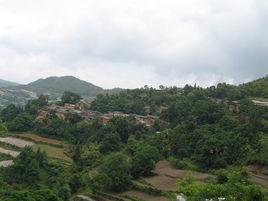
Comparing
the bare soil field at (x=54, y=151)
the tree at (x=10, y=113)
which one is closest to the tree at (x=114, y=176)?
the bare soil field at (x=54, y=151)

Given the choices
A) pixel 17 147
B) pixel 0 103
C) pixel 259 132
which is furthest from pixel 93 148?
pixel 0 103

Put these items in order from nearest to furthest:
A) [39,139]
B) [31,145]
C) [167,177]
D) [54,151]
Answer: [167,177]
[54,151]
[31,145]
[39,139]

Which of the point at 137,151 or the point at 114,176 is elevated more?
the point at 137,151

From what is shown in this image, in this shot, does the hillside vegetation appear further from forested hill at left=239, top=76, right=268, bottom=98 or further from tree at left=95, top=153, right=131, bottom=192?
forested hill at left=239, top=76, right=268, bottom=98

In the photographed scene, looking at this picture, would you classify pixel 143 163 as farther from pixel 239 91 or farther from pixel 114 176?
pixel 239 91

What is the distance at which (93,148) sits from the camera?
49844mm

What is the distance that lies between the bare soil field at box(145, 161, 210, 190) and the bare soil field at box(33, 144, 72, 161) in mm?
10576

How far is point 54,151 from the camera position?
5247cm

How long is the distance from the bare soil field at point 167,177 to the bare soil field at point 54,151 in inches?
416

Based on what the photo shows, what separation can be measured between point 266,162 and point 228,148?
3.64m

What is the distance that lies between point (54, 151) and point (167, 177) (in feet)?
52.7

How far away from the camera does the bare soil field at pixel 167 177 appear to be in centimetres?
3869

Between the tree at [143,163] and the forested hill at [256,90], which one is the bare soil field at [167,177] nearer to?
the tree at [143,163]

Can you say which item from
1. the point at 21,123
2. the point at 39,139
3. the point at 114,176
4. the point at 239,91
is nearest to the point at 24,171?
the point at 114,176
